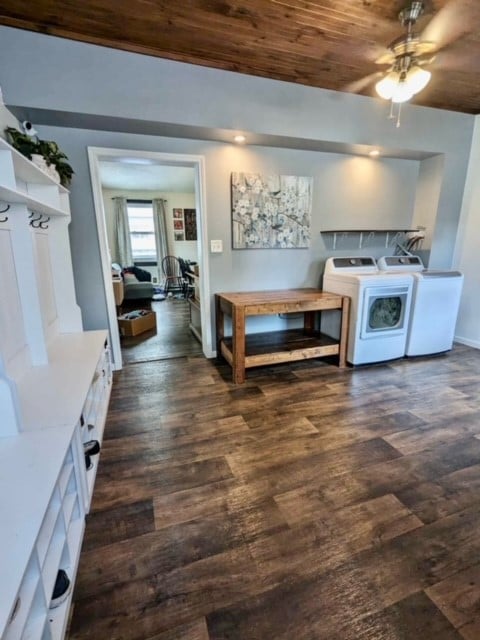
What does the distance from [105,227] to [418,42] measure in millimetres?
2835

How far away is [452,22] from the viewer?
208 centimetres

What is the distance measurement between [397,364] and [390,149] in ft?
7.66

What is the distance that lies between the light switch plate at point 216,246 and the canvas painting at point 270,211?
14 centimetres

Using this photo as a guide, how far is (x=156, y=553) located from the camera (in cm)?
128

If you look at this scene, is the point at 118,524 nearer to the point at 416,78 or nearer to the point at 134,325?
the point at 134,325

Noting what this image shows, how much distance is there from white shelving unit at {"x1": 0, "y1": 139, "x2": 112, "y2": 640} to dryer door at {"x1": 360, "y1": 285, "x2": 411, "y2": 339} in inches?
95.2

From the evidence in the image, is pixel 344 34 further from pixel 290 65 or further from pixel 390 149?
pixel 390 149

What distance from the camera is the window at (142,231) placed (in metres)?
7.78

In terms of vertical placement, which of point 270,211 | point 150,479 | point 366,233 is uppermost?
point 270,211

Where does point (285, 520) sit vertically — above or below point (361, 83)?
below

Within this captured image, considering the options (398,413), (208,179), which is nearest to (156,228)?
(208,179)

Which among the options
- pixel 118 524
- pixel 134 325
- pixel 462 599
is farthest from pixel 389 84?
pixel 134 325

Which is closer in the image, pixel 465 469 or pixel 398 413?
pixel 465 469

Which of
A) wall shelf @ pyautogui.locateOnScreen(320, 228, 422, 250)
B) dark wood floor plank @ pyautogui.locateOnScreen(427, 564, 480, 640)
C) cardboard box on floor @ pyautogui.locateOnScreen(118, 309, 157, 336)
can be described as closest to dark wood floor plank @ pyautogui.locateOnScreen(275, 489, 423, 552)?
dark wood floor plank @ pyautogui.locateOnScreen(427, 564, 480, 640)
